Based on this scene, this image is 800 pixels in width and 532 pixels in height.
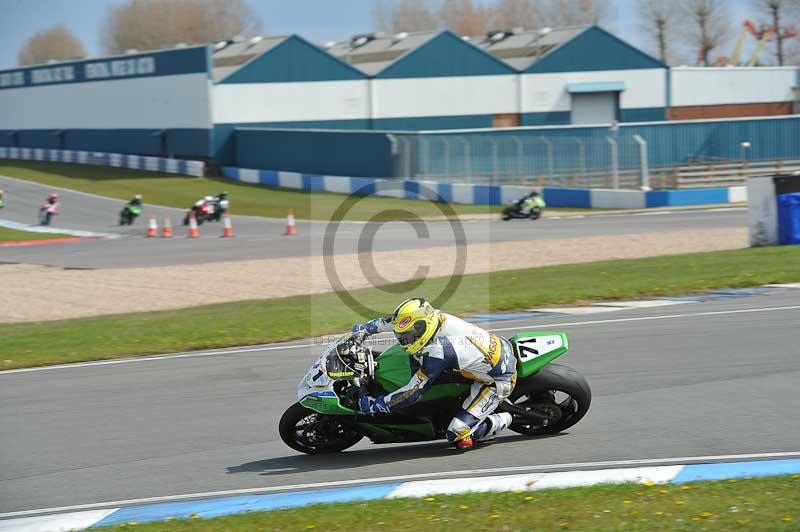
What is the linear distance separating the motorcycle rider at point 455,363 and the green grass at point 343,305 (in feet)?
20.8

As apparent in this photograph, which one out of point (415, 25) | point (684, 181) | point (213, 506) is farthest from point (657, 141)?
point (415, 25)

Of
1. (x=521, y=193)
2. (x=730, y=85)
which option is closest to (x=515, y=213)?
(x=521, y=193)

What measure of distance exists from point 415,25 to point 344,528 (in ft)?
471

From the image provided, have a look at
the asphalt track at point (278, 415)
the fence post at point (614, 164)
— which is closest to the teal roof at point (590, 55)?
the fence post at point (614, 164)

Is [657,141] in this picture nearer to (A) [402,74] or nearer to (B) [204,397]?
(A) [402,74]

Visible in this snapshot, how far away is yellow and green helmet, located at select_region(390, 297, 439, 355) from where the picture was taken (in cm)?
816

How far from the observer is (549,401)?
29.3 feet

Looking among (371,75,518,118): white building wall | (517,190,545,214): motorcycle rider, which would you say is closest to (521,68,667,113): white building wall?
(371,75,518,118): white building wall

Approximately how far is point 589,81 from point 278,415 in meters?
56.3

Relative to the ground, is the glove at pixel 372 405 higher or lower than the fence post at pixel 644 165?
lower

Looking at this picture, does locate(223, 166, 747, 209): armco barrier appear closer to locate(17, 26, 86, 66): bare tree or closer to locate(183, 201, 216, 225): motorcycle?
locate(183, 201, 216, 225): motorcycle

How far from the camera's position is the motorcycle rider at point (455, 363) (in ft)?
27.0

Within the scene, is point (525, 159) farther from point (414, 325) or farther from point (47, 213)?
point (414, 325)

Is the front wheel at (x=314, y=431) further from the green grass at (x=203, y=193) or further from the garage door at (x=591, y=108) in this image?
the garage door at (x=591, y=108)
